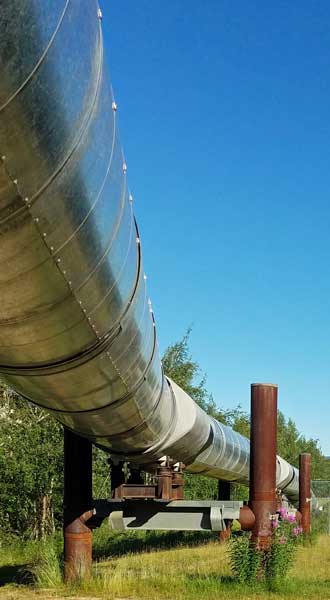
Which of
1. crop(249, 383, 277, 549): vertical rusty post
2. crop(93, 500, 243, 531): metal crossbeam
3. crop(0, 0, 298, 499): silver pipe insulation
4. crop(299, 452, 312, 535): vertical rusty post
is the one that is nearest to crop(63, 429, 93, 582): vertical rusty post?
crop(93, 500, 243, 531): metal crossbeam

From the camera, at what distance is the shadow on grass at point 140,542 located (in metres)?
16.9

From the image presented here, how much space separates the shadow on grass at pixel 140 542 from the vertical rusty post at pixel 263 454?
5803 millimetres

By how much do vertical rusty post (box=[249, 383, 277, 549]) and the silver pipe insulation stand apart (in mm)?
3642

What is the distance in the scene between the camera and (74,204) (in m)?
3.62

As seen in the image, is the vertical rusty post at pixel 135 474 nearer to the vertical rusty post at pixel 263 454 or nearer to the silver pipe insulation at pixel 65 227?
the vertical rusty post at pixel 263 454

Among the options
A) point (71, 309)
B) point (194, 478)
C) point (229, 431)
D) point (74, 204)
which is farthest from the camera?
point (194, 478)

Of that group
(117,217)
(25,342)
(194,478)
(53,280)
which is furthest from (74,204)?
(194,478)

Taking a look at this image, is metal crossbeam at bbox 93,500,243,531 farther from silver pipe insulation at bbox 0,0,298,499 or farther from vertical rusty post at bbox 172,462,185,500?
silver pipe insulation at bbox 0,0,298,499

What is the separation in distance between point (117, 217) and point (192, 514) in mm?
6474

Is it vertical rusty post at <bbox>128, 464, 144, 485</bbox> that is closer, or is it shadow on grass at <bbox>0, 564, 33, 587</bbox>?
shadow on grass at <bbox>0, 564, 33, 587</bbox>

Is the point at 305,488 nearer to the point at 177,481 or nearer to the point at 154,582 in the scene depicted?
the point at 177,481

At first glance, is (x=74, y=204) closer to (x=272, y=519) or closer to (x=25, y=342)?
(x=25, y=342)

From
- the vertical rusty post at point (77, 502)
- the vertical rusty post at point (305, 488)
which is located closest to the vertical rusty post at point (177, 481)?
the vertical rusty post at point (77, 502)

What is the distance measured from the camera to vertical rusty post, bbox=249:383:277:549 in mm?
10102
